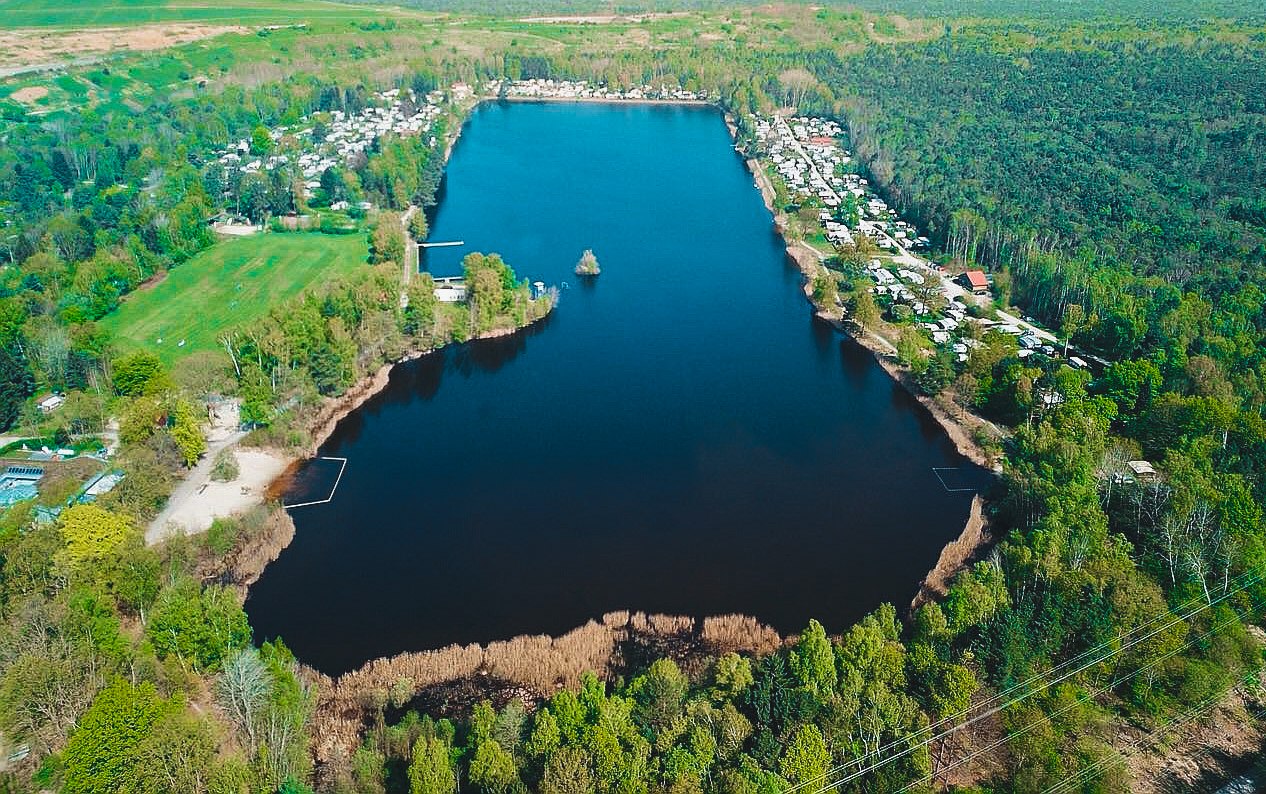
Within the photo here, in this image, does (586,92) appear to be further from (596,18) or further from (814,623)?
(814,623)

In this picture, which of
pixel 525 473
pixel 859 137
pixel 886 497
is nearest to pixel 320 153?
pixel 859 137

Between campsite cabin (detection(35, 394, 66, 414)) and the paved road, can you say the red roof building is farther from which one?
campsite cabin (detection(35, 394, 66, 414))

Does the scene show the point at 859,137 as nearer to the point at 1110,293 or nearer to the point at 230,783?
the point at 1110,293

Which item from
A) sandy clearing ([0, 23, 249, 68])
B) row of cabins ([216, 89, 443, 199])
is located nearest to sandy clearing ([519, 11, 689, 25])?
sandy clearing ([0, 23, 249, 68])

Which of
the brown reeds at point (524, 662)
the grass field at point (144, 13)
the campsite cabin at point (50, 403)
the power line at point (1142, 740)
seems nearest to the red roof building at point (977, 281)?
the power line at point (1142, 740)

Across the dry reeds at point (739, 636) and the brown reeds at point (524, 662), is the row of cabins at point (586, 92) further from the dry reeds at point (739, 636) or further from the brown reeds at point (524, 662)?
the brown reeds at point (524, 662)
